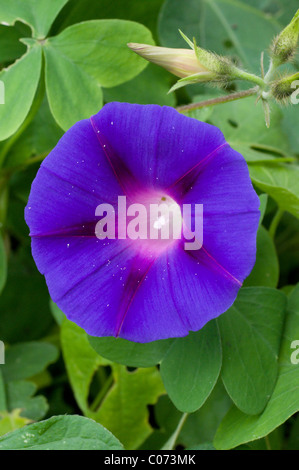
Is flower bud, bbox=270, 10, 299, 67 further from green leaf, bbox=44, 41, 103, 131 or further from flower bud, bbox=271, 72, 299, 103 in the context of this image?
green leaf, bbox=44, 41, 103, 131

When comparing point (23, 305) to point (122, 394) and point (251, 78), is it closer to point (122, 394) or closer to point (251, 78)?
point (122, 394)

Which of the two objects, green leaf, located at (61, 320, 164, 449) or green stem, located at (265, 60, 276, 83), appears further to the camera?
green leaf, located at (61, 320, 164, 449)

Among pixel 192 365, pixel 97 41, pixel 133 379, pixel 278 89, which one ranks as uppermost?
pixel 97 41

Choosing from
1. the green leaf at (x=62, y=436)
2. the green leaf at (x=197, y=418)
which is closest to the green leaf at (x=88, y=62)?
the green leaf at (x=62, y=436)

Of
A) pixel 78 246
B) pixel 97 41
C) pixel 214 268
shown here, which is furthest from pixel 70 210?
pixel 97 41

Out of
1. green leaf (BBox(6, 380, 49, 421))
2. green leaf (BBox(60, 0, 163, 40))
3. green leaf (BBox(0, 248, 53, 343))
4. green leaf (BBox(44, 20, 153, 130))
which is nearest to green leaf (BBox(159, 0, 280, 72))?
green leaf (BBox(60, 0, 163, 40))

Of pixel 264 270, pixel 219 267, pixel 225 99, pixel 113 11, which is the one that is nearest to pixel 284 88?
pixel 225 99
